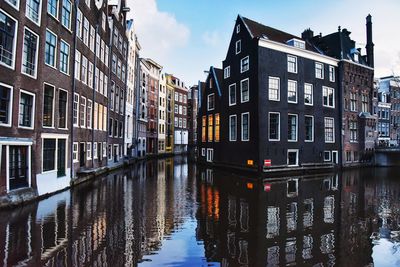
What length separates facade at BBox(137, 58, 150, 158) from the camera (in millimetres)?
58594

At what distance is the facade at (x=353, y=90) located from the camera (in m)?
44.0

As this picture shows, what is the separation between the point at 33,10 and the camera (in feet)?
58.6

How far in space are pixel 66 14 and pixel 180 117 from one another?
6420 cm

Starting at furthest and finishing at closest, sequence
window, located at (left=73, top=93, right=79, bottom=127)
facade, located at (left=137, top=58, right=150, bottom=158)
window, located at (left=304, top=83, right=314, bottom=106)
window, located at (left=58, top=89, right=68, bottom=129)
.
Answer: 1. facade, located at (left=137, top=58, right=150, bottom=158)
2. window, located at (left=304, top=83, right=314, bottom=106)
3. window, located at (left=73, top=93, right=79, bottom=127)
4. window, located at (left=58, top=89, right=68, bottom=129)

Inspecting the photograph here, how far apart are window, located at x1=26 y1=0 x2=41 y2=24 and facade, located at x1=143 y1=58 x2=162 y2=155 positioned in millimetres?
46225

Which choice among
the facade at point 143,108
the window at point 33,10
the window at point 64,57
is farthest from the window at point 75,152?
the facade at point 143,108

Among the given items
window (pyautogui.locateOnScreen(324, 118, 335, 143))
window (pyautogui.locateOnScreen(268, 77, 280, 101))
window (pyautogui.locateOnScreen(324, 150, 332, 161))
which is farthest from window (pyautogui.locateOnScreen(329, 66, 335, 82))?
window (pyautogui.locateOnScreen(268, 77, 280, 101))

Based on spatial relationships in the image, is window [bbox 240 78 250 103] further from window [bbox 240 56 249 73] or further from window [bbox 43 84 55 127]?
window [bbox 43 84 55 127]

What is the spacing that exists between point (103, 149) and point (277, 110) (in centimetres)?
2079

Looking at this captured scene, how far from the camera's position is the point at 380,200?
62.1 feet

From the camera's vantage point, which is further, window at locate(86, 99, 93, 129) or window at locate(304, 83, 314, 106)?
window at locate(304, 83, 314, 106)

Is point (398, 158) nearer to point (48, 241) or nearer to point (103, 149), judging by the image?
point (103, 149)

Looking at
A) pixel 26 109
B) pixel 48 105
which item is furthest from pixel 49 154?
pixel 26 109

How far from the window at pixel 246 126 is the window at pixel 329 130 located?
40.2 ft
